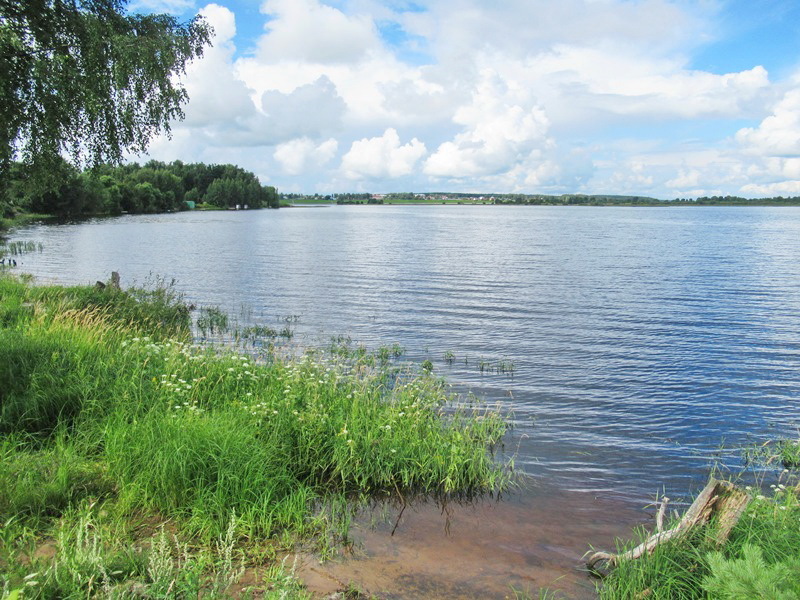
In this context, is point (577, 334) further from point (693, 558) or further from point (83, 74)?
point (83, 74)

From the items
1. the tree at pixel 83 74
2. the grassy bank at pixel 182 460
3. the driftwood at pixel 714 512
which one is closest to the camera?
the grassy bank at pixel 182 460

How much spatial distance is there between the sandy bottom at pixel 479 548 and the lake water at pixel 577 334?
0.08 meters

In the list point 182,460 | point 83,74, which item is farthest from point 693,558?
point 83,74

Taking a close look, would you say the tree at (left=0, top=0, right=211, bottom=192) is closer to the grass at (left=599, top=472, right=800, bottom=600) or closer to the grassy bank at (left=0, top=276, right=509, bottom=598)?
the grassy bank at (left=0, top=276, right=509, bottom=598)

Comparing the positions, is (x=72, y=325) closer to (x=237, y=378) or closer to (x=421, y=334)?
(x=237, y=378)

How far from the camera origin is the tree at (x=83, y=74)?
16750 mm

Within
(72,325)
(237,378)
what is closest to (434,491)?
(237,378)

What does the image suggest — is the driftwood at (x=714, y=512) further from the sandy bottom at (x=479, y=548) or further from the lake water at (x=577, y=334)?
the lake water at (x=577, y=334)

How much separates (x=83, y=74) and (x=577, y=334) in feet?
65.0

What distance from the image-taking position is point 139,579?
569 cm

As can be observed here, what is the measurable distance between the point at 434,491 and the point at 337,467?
5.60 ft

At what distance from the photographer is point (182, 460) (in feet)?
25.7

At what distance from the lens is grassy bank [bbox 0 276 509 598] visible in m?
6.07

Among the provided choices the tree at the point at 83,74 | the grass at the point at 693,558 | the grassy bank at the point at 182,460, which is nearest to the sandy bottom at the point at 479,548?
the grassy bank at the point at 182,460
